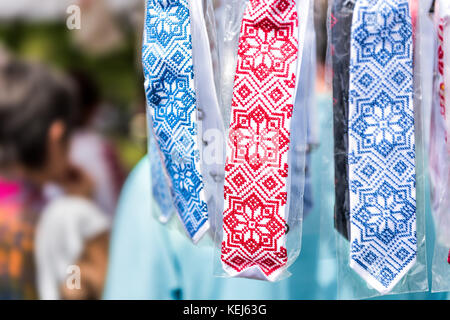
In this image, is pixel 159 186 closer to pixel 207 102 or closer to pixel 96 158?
pixel 207 102

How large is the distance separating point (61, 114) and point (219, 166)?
776 millimetres

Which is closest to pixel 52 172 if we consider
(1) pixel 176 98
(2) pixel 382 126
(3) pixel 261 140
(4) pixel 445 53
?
(1) pixel 176 98

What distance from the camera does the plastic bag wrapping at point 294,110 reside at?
81 cm

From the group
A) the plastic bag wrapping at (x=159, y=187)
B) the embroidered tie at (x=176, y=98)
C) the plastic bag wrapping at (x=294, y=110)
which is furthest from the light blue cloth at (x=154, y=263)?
the plastic bag wrapping at (x=294, y=110)

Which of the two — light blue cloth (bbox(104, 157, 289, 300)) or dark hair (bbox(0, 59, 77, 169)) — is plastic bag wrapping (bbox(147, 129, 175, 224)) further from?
dark hair (bbox(0, 59, 77, 169))

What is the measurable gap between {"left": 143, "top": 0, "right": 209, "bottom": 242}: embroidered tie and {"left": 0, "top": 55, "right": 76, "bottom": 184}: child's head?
677 mm

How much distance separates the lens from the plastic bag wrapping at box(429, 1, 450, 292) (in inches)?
31.3

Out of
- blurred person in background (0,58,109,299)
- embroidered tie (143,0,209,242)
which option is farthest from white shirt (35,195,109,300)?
embroidered tie (143,0,209,242)

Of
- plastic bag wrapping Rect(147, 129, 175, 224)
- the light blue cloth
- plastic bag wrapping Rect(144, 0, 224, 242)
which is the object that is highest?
plastic bag wrapping Rect(144, 0, 224, 242)

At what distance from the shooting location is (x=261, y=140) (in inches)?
30.5

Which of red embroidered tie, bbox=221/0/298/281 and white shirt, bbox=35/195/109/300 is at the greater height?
red embroidered tie, bbox=221/0/298/281

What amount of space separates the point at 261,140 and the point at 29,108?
2.97 feet

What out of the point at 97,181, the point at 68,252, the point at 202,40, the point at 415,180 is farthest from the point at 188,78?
the point at 68,252

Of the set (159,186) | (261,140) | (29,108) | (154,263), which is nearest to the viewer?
(261,140)
